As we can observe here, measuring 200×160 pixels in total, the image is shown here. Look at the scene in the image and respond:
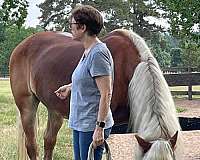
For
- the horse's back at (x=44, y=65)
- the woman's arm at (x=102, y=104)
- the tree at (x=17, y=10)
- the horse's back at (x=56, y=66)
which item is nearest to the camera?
the woman's arm at (x=102, y=104)

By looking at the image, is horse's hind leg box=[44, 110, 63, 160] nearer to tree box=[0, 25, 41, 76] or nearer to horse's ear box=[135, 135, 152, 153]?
horse's ear box=[135, 135, 152, 153]

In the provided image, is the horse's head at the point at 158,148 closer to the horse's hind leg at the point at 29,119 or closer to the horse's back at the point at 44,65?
the horse's back at the point at 44,65

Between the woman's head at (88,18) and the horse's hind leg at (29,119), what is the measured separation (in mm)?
2919

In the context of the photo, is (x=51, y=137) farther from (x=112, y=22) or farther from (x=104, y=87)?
(x=112, y=22)

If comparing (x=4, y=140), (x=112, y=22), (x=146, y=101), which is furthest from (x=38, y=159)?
(x=112, y=22)

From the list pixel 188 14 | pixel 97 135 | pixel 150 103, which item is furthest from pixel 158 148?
pixel 188 14

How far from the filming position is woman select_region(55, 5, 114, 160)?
3203 millimetres

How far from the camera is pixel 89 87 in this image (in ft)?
10.8

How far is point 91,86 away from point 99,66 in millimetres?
182

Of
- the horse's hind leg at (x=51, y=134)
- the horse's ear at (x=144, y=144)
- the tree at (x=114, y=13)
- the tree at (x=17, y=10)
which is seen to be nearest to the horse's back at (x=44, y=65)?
the horse's hind leg at (x=51, y=134)

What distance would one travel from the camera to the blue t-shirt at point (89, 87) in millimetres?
3213

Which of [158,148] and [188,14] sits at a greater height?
[188,14]

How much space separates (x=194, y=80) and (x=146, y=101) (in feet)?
15.9

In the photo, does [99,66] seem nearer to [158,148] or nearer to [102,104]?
[102,104]
